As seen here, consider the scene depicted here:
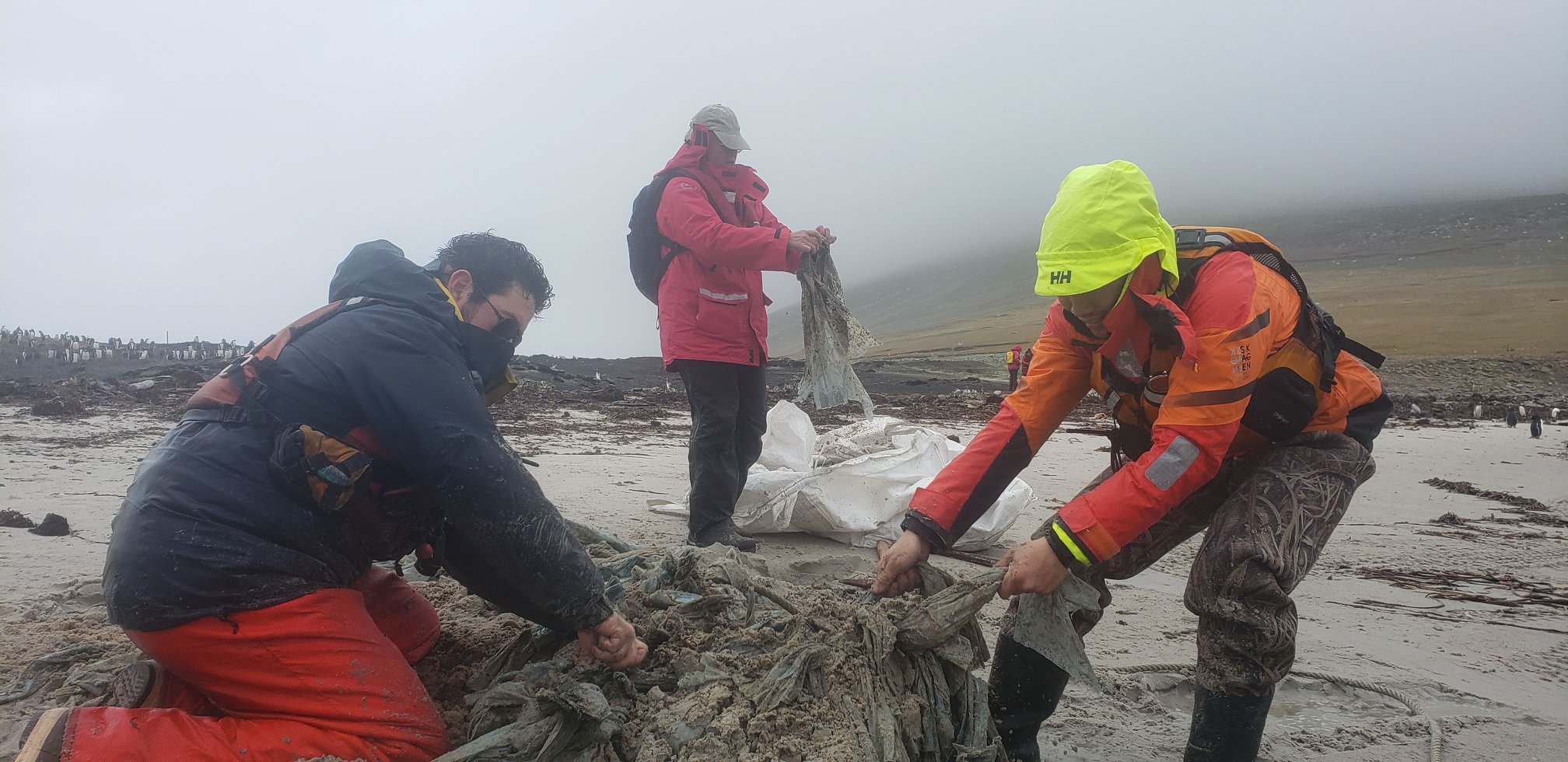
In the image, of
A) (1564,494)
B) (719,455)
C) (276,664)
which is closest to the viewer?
(276,664)

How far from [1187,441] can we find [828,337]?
95.3 inches

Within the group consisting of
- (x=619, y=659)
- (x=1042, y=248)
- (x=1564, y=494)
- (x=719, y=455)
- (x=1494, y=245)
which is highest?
(x=1494, y=245)

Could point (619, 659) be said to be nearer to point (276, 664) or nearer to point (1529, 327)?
point (276, 664)

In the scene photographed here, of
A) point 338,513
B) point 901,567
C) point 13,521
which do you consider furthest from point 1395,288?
point 13,521

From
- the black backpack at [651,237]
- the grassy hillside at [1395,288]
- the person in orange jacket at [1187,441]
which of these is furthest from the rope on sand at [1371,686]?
the grassy hillside at [1395,288]

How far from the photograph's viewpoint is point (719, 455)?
4020mm

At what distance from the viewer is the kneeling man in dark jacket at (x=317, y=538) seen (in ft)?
5.88

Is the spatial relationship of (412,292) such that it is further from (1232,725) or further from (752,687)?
(1232,725)

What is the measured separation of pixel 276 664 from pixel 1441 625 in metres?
4.09

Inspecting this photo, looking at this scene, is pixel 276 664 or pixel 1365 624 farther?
pixel 1365 624

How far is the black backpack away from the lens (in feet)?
13.2

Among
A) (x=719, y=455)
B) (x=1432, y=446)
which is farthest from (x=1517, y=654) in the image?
(x=1432, y=446)

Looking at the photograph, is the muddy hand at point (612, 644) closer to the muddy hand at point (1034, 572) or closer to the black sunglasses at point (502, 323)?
the black sunglasses at point (502, 323)

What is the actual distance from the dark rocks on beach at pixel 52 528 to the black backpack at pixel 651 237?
286 centimetres
